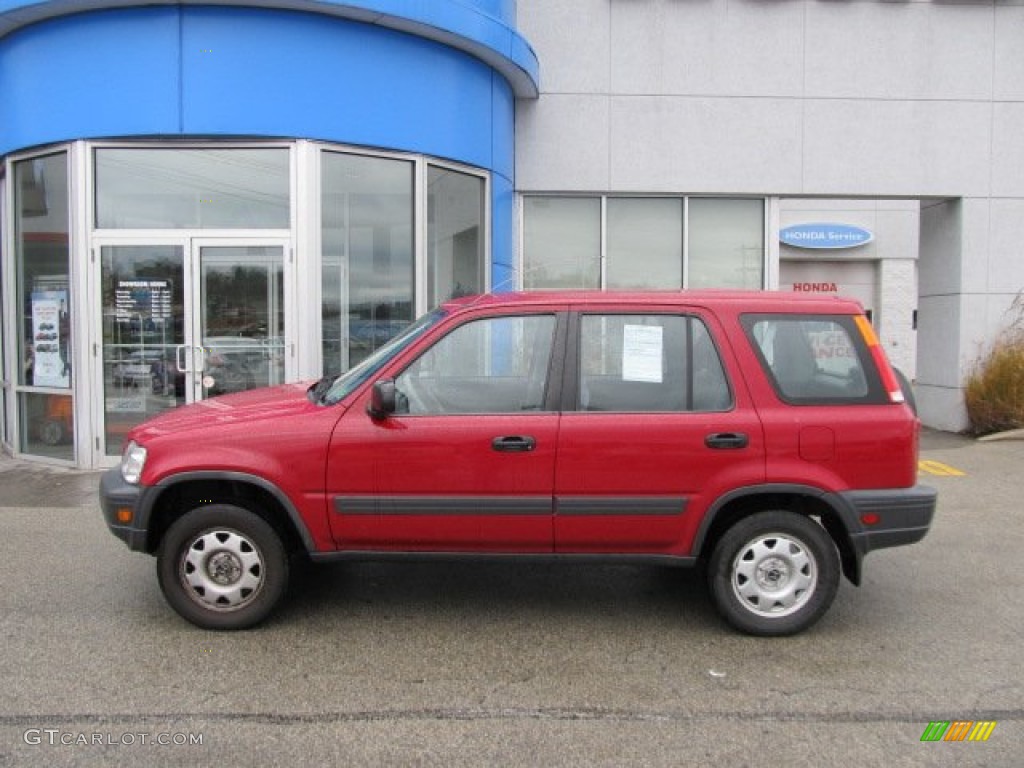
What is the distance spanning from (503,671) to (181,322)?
5.91 metres

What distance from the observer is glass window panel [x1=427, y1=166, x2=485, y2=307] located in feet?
31.0

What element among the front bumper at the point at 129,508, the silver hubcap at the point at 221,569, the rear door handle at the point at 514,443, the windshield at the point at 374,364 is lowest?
the silver hubcap at the point at 221,569

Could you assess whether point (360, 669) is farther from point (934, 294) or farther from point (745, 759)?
point (934, 294)

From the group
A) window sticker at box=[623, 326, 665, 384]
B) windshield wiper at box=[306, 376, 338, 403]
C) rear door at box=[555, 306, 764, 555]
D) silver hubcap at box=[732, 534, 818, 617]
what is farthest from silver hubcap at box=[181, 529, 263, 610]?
silver hubcap at box=[732, 534, 818, 617]

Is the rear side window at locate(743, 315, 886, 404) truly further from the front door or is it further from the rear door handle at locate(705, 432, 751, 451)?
the front door

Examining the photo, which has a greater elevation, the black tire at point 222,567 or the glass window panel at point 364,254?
the glass window panel at point 364,254

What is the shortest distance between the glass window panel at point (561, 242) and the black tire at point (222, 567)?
23.6 feet

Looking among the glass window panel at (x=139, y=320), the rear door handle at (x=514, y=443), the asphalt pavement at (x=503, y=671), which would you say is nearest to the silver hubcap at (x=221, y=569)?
the asphalt pavement at (x=503, y=671)

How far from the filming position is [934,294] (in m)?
11.8

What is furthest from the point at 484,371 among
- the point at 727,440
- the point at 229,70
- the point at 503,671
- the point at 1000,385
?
the point at 1000,385

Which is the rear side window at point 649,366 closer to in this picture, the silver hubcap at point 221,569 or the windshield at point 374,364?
the windshield at point 374,364

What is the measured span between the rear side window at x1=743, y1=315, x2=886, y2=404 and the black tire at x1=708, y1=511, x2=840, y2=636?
2.10 feet

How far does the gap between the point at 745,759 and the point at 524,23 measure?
945 cm

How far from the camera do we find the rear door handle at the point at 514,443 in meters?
4.25
